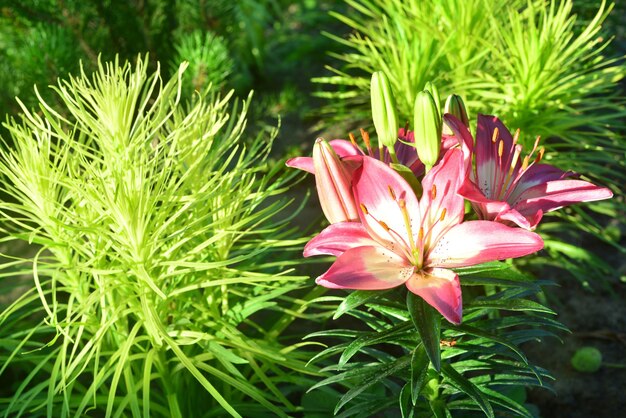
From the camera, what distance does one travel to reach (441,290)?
2.81ft

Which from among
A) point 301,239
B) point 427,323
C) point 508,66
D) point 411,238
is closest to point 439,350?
point 427,323

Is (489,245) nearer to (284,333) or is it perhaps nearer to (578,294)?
(284,333)

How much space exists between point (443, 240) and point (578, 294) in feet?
3.82

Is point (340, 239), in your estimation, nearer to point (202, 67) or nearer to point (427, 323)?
point (427, 323)

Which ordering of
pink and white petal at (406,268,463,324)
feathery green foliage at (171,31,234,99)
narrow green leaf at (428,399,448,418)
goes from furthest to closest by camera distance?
feathery green foliage at (171,31,234,99), narrow green leaf at (428,399,448,418), pink and white petal at (406,268,463,324)

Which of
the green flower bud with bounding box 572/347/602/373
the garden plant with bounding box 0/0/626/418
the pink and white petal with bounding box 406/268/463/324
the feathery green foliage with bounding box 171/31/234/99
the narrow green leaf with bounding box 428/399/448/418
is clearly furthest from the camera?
the feathery green foliage with bounding box 171/31/234/99

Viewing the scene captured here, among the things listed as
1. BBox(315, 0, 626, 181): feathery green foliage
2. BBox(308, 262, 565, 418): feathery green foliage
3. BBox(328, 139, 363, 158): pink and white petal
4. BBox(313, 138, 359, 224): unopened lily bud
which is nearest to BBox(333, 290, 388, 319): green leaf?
BBox(308, 262, 565, 418): feathery green foliage

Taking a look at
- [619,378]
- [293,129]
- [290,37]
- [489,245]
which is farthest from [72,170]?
[290,37]

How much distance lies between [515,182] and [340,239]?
27 cm

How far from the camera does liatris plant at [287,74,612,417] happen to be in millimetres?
880

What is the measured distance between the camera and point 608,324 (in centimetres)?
185

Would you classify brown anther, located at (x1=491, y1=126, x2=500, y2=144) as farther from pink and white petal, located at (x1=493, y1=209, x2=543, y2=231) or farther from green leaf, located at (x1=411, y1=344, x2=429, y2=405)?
green leaf, located at (x1=411, y1=344, x2=429, y2=405)

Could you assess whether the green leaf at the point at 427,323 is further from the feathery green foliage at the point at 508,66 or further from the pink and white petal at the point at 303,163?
the feathery green foliage at the point at 508,66

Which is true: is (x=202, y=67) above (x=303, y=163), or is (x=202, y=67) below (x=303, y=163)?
above
